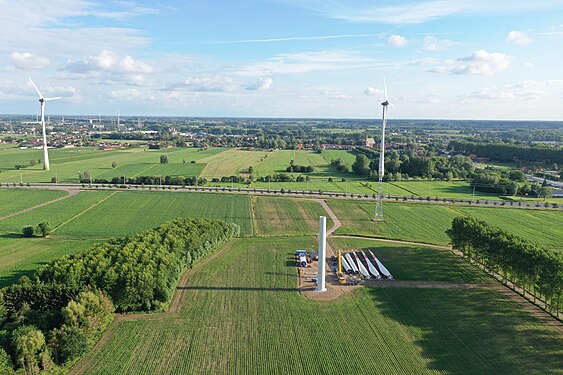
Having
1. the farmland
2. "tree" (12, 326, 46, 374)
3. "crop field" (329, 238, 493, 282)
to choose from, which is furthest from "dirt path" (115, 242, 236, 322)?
the farmland

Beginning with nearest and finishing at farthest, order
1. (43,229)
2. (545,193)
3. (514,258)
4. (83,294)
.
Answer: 1. (83,294)
2. (514,258)
3. (43,229)
4. (545,193)

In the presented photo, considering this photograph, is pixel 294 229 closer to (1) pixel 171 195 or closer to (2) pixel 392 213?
(2) pixel 392 213

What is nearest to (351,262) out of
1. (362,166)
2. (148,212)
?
(148,212)

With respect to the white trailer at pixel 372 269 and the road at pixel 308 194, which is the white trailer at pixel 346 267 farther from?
the road at pixel 308 194

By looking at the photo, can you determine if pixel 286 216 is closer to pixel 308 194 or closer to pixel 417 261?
pixel 308 194

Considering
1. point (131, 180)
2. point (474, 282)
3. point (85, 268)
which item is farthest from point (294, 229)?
point (131, 180)

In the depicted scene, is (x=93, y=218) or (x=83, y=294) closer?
(x=83, y=294)

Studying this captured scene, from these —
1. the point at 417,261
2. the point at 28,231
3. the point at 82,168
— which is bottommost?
the point at 417,261
